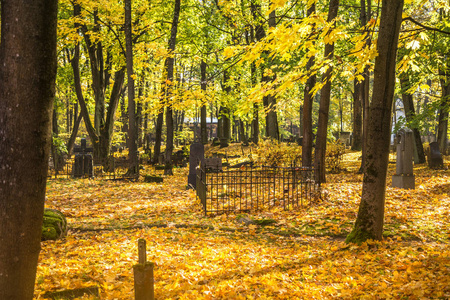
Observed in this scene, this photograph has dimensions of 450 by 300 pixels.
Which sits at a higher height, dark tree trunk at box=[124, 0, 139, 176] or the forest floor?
dark tree trunk at box=[124, 0, 139, 176]

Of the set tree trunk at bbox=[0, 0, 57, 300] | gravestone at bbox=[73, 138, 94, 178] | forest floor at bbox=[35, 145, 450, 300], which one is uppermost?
tree trunk at bbox=[0, 0, 57, 300]

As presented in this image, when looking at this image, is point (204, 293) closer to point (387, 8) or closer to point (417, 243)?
point (417, 243)

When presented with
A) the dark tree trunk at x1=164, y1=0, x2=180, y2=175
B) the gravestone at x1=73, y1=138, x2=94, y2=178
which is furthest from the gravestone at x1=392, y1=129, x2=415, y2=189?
the gravestone at x1=73, y1=138, x2=94, y2=178

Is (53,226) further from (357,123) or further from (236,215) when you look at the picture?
(357,123)

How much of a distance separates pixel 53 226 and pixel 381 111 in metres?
6.37

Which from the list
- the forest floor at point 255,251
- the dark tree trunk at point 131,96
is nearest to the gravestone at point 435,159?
the forest floor at point 255,251

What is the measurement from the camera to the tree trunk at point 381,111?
586 cm

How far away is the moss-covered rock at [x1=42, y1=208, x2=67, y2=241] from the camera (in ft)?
21.0

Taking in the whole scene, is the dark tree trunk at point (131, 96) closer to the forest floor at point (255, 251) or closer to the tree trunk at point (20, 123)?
the forest floor at point (255, 251)

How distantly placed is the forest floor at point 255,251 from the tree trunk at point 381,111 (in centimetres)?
96

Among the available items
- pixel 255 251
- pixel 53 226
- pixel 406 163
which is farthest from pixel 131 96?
pixel 406 163

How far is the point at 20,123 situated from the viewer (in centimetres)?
282

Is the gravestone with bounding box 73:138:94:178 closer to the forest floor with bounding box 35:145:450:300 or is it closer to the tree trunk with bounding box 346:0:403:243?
the forest floor with bounding box 35:145:450:300

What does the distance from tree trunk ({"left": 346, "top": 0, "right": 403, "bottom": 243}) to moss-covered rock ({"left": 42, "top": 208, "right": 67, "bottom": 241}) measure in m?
5.75
